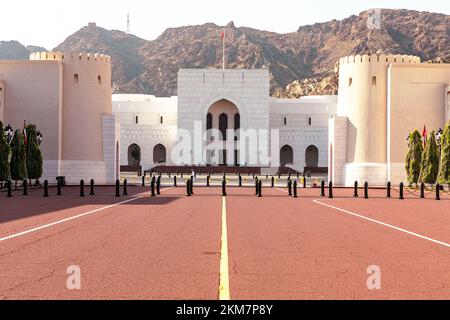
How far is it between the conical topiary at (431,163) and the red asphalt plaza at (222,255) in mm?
16781

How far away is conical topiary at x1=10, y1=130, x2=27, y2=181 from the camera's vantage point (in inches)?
1428

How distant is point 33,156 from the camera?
128 feet

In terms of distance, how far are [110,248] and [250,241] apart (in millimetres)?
2646

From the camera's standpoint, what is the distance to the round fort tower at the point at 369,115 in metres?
44.1

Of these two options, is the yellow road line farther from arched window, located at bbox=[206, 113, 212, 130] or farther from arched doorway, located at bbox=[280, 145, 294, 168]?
arched doorway, located at bbox=[280, 145, 294, 168]

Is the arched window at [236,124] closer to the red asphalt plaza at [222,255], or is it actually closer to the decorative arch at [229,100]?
the decorative arch at [229,100]

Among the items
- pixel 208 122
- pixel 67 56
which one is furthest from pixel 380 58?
pixel 208 122

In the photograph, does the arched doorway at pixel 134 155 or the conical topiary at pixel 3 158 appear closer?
the conical topiary at pixel 3 158

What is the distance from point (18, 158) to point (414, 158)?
71.4 ft

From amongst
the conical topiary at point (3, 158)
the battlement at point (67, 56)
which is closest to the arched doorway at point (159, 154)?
the battlement at point (67, 56)

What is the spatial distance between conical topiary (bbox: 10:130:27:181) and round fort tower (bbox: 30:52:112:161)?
745 cm

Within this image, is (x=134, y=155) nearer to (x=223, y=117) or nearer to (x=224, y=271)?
(x=223, y=117)
